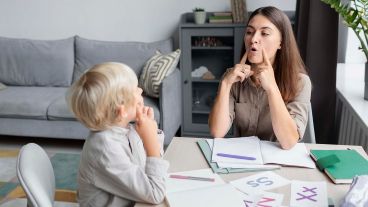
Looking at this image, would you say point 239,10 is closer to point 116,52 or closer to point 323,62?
point 323,62

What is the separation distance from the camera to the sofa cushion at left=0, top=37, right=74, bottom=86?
331 cm

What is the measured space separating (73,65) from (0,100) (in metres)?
0.71

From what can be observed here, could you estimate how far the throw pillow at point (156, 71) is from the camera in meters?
2.79

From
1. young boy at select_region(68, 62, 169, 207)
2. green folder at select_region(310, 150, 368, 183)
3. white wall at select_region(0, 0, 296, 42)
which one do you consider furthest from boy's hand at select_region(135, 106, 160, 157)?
white wall at select_region(0, 0, 296, 42)

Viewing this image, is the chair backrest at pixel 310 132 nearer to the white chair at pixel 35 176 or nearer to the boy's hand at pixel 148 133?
the boy's hand at pixel 148 133

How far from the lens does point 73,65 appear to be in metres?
3.35

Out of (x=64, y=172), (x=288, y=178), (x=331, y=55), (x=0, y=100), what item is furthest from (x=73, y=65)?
(x=288, y=178)

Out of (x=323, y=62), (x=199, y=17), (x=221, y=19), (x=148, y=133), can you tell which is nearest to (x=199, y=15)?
(x=199, y=17)

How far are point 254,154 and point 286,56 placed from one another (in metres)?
0.50

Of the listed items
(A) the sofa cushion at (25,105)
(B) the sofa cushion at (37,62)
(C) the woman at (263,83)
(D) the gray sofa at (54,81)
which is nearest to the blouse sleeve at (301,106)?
(C) the woman at (263,83)

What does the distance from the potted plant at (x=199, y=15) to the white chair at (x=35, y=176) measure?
2.21 meters

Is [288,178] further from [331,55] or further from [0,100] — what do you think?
[0,100]

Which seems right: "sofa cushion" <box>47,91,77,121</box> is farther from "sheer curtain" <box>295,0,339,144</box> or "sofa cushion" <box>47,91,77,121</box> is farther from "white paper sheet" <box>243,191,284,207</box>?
"white paper sheet" <box>243,191,284,207</box>

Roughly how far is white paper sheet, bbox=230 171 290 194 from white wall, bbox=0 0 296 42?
7.80 feet
